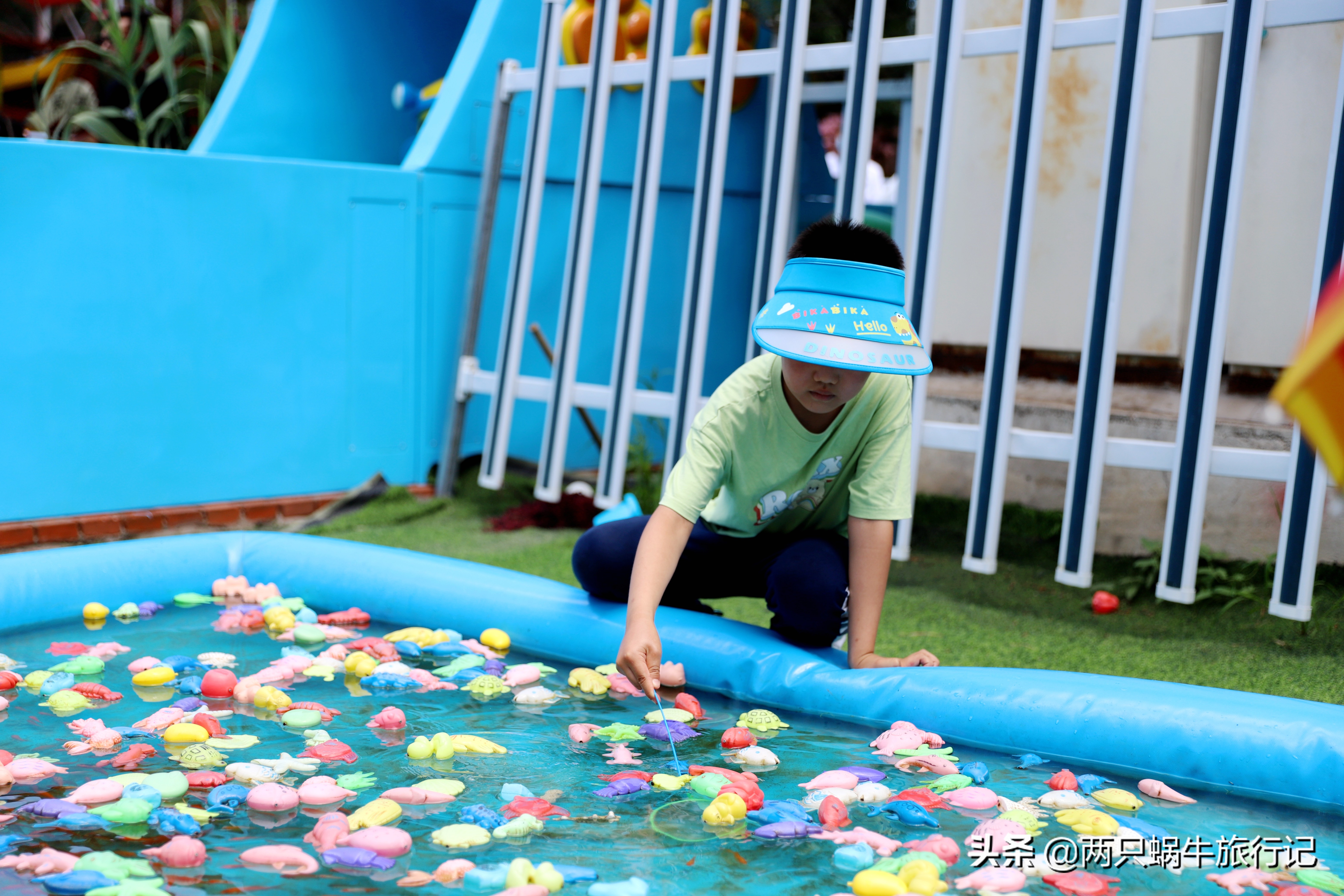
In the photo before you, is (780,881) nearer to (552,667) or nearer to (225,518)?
(552,667)

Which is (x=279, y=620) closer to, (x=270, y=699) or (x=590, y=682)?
(x=270, y=699)

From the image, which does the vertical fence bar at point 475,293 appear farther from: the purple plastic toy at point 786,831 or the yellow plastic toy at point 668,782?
the purple plastic toy at point 786,831

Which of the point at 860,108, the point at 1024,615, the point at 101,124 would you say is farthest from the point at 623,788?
the point at 101,124

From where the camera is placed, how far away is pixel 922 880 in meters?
1.44

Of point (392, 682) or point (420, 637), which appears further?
point (420, 637)

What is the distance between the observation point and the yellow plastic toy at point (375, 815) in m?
1.58

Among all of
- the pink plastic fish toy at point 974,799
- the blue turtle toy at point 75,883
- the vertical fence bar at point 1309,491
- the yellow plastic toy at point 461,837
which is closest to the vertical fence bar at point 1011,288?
the vertical fence bar at point 1309,491

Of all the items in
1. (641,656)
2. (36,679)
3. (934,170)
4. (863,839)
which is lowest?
(36,679)

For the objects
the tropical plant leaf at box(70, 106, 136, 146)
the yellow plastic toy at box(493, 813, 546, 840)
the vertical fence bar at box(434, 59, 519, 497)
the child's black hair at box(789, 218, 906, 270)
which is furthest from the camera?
the tropical plant leaf at box(70, 106, 136, 146)

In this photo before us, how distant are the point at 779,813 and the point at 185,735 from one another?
0.99 meters

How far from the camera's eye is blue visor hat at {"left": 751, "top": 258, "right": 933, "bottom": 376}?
1981 millimetres

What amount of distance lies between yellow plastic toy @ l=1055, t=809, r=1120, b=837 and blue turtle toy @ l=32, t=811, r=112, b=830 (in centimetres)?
133

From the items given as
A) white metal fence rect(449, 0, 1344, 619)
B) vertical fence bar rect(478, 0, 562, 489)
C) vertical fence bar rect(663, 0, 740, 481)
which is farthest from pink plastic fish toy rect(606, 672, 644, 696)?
Result: vertical fence bar rect(478, 0, 562, 489)

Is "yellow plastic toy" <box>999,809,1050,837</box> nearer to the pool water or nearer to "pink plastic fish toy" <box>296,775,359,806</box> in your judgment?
the pool water
